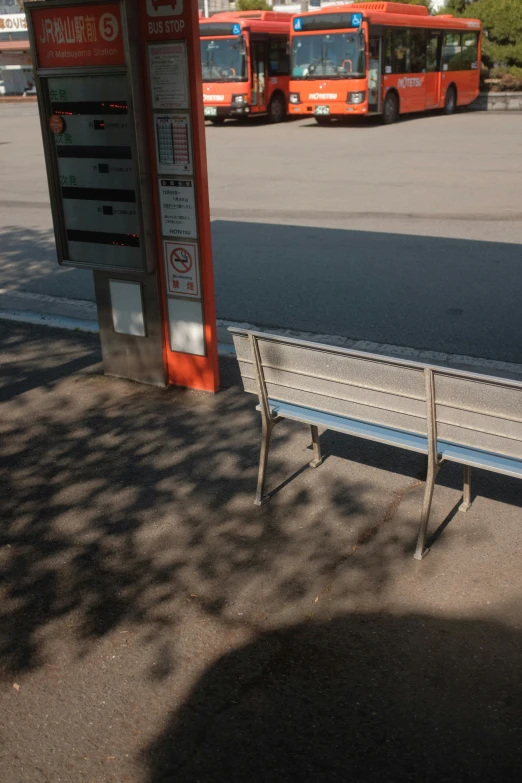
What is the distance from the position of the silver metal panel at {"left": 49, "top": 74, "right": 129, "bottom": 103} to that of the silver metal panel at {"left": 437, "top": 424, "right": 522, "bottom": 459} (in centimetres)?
308

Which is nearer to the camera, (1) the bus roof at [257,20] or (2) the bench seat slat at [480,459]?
(2) the bench seat slat at [480,459]

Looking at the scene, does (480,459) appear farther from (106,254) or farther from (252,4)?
(252,4)

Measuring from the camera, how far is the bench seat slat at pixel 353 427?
421cm

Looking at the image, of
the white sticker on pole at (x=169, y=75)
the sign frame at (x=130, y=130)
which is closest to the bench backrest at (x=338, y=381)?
the sign frame at (x=130, y=130)

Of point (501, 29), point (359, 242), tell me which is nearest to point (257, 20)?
point (501, 29)

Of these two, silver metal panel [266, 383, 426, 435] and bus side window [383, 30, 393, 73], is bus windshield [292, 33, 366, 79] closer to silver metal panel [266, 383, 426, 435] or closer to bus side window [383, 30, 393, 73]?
bus side window [383, 30, 393, 73]

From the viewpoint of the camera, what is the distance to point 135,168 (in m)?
5.68

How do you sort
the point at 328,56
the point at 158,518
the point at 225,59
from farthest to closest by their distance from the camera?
the point at 225,59
the point at 328,56
the point at 158,518

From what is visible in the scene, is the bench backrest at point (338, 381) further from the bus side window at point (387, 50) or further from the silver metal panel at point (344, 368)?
the bus side window at point (387, 50)

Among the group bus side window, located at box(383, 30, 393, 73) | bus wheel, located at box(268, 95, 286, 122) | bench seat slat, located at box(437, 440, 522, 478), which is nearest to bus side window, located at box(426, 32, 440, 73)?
bus side window, located at box(383, 30, 393, 73)

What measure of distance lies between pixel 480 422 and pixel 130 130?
10.2 feet

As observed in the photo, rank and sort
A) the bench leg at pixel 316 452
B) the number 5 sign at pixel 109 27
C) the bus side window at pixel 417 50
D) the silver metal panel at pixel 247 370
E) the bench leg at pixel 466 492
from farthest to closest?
the bus side window at pixel 417 50, the number 5 sign at pixel 109 27, the bench leg at pixel 316 452, the silver metal panel at pixel 247 370, the bench leg at pixel 466 492

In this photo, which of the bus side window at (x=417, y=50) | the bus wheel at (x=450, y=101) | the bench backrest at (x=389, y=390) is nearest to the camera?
the bench backrest at (x=389, y=390)

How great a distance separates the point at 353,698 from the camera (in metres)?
3.23
